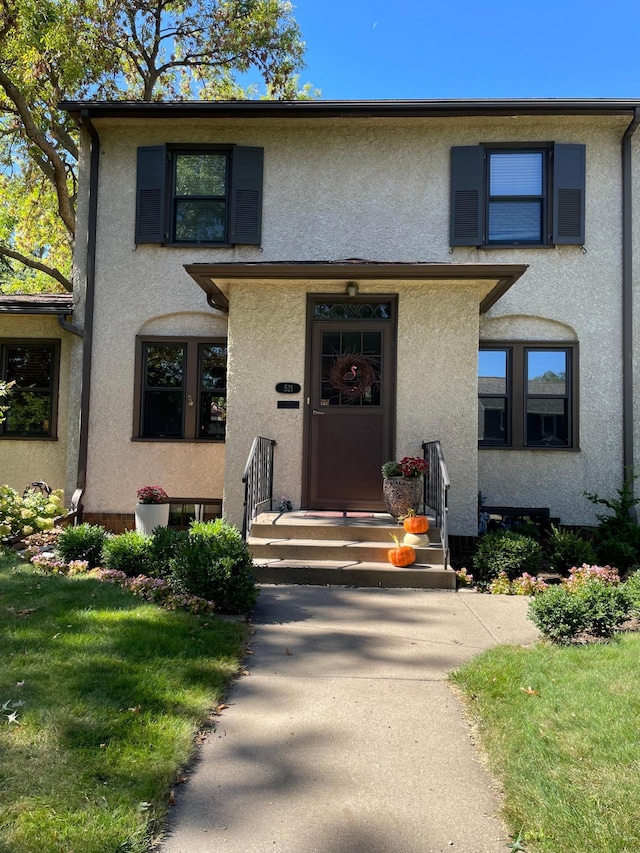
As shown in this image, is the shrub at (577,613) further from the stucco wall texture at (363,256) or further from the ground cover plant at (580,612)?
the stucco wall texture at (363,256)

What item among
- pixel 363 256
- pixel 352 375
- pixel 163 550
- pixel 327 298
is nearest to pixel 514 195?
pixel 363 256

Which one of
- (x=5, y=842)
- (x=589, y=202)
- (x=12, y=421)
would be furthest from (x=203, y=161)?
(x=5, y=842)

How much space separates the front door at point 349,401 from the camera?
8422 millimetres

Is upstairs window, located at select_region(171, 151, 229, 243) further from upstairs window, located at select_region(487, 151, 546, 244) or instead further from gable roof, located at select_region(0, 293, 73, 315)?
upstairs window, located at select_region(487, 151, 546, 244)

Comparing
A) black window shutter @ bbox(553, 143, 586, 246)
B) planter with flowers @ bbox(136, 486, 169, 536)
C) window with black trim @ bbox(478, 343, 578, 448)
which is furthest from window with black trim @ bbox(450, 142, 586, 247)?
planter with flowers @ bbox(136, 486, 169, 536)

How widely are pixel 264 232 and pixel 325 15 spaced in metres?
9.59

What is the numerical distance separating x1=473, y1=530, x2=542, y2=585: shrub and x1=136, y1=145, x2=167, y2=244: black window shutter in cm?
664

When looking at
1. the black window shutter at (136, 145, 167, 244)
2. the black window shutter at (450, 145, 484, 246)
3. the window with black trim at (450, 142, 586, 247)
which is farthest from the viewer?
the black window shutter at (136, 145, 167, 244)

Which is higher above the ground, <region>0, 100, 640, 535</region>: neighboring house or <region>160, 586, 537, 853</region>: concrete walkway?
<region>0, 100, 640, 535</region>: neighboring house

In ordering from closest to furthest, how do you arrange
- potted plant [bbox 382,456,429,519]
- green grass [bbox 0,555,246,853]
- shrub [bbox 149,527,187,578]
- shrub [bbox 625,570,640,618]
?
green grass [bbox 0,555,246,853] < shrub [bbox 625,570,640,618] < shrub [bbox 149,527,187,578] < potted plant [bbox 382,456,429,519]

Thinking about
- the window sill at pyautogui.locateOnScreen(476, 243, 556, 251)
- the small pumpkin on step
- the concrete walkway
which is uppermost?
the window sill at pyautogui.locateOnScreen(476, 243, 556, 251)

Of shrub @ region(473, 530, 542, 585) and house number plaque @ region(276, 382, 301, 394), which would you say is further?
house number plaque @ region(276, 382, 301, 394)

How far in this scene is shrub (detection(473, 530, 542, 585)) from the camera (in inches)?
284

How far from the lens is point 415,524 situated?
708cm
